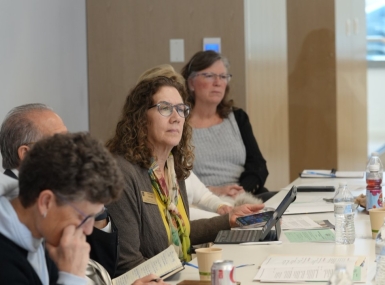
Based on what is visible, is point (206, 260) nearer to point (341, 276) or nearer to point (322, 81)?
point (341, 276)

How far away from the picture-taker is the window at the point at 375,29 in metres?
6.29

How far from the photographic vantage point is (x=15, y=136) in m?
2.25

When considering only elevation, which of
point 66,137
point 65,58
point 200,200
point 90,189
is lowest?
point 200,200

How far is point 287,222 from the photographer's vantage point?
9.64ft

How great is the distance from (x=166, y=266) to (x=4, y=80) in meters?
2.18

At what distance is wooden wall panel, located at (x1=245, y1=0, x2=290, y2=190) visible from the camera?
545 centimetres

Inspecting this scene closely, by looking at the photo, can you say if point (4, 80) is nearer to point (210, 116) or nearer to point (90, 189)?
point (210, 116)

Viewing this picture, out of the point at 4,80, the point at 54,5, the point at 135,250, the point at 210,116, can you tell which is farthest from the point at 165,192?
the point at 54,5

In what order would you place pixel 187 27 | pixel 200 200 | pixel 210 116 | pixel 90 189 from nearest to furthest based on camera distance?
pixel 90 189 < pixel 200 200 < pixel 210 116 < pixel 187 27

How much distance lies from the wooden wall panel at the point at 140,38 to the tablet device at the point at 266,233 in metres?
2.72

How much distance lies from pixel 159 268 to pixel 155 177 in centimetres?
62

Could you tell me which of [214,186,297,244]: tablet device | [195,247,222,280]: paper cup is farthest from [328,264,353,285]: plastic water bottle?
[214,186,297,244]: tablet device

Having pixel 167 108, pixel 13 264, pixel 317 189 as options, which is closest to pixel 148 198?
pixel 167 108

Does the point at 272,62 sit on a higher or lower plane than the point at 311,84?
higher
